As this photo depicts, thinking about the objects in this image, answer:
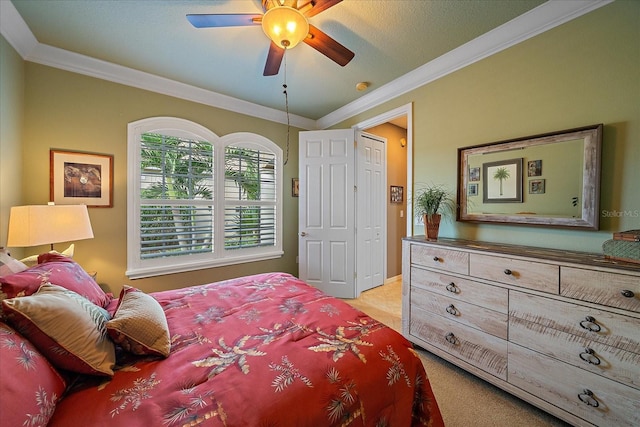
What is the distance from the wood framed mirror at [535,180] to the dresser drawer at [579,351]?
730mm

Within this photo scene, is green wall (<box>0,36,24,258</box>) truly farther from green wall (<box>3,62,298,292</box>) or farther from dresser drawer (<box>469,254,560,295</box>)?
dresser drawer (<box>469,254,560,295</box>)

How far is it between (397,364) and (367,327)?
0.23m

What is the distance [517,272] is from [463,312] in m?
0.49

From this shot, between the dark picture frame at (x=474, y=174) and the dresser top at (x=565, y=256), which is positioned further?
the dark picture frame at (x=474, y=174)

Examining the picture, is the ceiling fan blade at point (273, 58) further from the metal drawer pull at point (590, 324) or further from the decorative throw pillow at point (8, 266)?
the metal drawer pull at point (590, 324)

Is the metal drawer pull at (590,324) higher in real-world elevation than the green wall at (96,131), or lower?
lower

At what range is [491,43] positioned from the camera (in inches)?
80.3

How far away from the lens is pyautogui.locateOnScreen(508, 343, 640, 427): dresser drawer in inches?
48.7

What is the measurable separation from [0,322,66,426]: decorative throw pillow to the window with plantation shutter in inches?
84.7

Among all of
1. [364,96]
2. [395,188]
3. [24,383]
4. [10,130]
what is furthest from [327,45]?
[395,188]

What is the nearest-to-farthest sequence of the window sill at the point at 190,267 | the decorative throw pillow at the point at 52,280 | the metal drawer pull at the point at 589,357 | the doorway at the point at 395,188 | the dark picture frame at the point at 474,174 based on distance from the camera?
the decorative throw pillow at the point at 52,280 < the metal drawer pull at the point at 589,357 < the dark picture frame at the point at 474,174 < the window sill at the point at 190,267 < the doorway at the point at 395,188

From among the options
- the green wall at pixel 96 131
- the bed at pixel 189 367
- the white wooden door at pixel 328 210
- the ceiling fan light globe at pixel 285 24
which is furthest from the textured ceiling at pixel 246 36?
the bed at pixel 189 367

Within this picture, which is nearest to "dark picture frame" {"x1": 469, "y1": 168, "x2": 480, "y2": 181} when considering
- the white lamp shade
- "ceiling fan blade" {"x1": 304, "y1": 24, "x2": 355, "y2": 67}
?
"ceiling fan blade" {"x1": 304, "y1": 24, "x2": 355, "y2": 67}

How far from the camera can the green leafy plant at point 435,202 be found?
2.26 m
